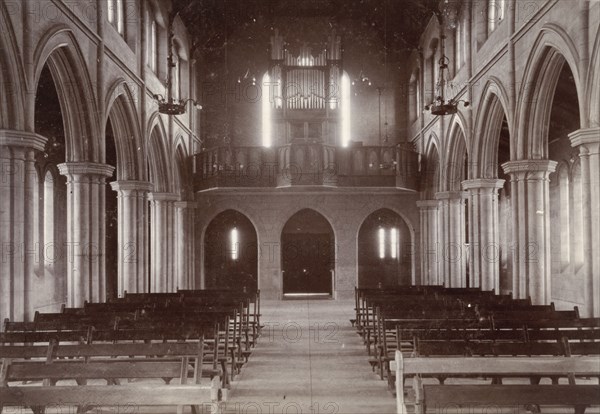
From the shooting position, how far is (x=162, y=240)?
22.6 m

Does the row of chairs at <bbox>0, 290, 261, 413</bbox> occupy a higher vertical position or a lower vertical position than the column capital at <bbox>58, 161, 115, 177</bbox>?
lower

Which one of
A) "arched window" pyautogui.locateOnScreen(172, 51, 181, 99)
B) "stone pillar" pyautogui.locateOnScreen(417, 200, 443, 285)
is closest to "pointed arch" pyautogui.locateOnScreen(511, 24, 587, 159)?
"stone pillar" pyautogui.locateOnScreen(417, 200, 443, 285)

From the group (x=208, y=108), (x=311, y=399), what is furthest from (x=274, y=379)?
(x=208, y=108)

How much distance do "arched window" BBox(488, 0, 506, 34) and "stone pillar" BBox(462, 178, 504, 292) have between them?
162 inches

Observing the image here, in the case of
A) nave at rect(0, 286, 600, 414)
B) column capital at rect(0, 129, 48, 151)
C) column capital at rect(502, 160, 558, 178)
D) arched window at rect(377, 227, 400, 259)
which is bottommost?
nave at rect(0, 286, 600, 414)

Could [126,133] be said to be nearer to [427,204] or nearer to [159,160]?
[159,160]

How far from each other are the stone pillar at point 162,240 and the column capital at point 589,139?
14.3m

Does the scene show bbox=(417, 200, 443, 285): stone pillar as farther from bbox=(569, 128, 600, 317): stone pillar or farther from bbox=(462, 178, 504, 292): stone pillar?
bbox=(569, 128, 600, 317): stone pillar

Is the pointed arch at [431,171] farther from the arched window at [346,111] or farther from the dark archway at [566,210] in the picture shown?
the arched window at [346,111]

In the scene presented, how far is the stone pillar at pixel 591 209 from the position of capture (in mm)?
11305

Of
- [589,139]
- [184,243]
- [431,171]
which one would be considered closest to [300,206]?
[184,243]

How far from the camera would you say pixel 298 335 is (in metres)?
14.2

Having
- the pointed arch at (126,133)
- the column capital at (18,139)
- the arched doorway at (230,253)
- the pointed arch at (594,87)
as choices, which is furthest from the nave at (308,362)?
the arched doorway at (230,253)

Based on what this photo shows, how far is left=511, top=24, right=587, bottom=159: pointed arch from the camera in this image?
43.1ft
